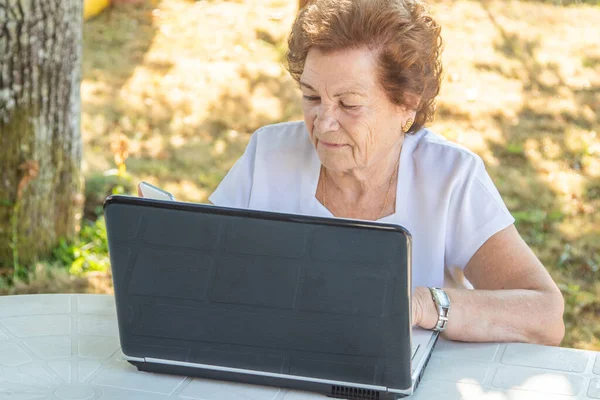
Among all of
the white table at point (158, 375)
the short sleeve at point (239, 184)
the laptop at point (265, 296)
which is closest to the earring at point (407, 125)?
the short sleeve at point (239, 184)

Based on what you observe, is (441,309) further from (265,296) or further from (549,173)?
(549,173)

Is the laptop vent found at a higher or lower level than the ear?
lower

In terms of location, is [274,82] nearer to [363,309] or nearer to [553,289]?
[553,289]

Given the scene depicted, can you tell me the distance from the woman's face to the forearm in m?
0.46

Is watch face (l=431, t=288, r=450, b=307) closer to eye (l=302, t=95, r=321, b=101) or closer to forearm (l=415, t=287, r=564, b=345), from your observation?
forearm (l=415, t=287, r=564, b=345)

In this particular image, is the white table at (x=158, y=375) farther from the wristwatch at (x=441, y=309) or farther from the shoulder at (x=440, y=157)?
the shoulder at (x=440, y=157)

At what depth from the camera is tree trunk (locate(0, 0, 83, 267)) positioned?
12.0 feet

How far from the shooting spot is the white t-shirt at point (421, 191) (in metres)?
2.29

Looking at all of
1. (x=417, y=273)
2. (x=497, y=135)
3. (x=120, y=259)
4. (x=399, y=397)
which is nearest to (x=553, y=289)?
(x=417, y=273)

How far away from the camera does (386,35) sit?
2.15 metres

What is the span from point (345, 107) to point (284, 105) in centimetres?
397

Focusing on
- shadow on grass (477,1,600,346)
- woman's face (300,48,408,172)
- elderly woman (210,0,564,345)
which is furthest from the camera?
shadow on grass (477,1,600,346)

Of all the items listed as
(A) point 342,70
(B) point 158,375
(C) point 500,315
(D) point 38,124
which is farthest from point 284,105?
(B) point 158,375

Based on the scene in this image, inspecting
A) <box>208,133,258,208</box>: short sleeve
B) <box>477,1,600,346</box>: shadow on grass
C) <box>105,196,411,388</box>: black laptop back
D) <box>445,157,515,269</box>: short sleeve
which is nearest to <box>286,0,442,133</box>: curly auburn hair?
<box>445,157,515,269</box>: short sleeve
